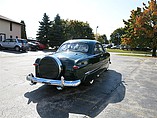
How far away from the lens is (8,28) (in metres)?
26.3

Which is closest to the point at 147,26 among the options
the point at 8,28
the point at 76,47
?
the point at 76,47

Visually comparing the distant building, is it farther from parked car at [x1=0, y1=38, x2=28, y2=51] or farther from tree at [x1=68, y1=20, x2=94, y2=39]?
tree at [x1=68, y1=20, x2=94, y2=39]

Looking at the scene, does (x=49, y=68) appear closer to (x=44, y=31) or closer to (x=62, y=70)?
(x=62, y=70)

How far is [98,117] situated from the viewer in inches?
123

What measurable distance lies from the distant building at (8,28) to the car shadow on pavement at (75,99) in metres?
23.8

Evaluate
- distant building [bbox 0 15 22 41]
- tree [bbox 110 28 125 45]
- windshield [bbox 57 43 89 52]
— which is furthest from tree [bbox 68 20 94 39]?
windshield [bbox 57 43 89 52]

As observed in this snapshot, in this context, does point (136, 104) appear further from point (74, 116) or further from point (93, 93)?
point (74, 116)

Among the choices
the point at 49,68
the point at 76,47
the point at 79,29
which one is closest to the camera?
the point at 49,68

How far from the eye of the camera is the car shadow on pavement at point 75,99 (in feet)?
10.9

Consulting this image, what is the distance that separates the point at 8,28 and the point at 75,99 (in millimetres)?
26551

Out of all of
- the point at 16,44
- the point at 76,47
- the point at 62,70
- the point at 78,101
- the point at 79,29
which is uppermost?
the point at 79,29

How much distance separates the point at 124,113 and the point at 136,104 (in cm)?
74

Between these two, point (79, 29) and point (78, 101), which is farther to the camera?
point (79, 29)

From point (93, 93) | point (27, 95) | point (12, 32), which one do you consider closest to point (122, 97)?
point (93, 93)
